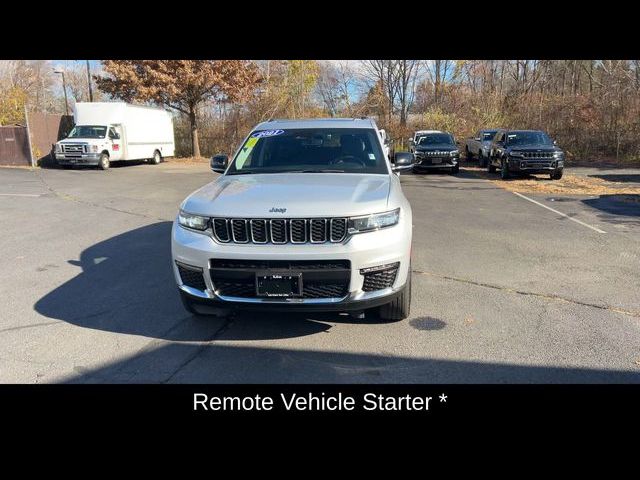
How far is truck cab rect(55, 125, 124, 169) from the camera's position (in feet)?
74.3

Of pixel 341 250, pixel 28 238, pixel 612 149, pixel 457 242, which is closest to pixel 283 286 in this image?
pixel 341 250

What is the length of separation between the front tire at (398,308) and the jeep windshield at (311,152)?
1421mm

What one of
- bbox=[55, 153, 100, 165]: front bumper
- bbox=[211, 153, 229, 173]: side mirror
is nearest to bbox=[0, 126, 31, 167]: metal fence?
bbox=[55, 153, 100, 165]: front bumper

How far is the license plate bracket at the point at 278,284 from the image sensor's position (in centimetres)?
360

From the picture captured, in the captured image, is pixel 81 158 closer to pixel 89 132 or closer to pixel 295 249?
pixel 89 132

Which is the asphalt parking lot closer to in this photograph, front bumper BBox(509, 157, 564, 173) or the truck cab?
front bumper BBox(509, 157, 564, 173)

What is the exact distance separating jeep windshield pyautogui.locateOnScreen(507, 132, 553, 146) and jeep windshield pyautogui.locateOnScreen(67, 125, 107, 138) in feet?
62.2

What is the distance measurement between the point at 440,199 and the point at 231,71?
19969 mm

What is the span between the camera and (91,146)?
2264 cm

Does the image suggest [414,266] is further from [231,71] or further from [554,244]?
[231,71]

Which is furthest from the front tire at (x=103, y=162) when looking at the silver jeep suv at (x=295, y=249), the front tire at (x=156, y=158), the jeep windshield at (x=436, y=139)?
the silver jeep suv at (x=295, y=249)

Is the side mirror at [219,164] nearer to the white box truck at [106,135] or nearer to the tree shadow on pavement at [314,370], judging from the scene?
the tree shadow on pavement at [314,370]

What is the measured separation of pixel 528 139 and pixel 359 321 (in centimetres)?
1543
